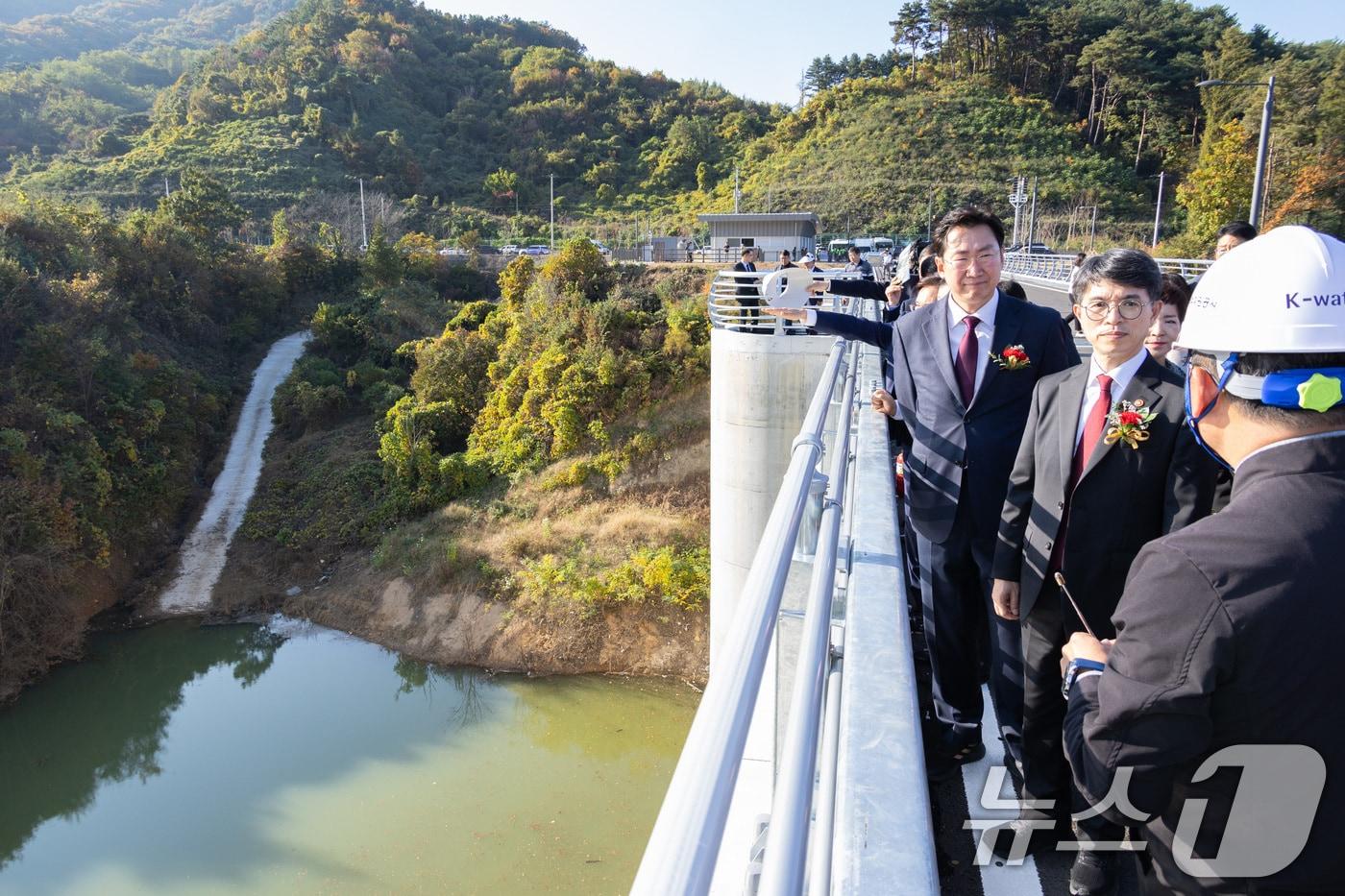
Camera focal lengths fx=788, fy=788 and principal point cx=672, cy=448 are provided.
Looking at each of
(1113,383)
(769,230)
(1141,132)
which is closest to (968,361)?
(1113,383)

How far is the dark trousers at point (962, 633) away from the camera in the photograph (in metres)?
2.53

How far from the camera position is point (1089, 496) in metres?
2.06

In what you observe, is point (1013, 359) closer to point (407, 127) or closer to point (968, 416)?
point (968, 416)

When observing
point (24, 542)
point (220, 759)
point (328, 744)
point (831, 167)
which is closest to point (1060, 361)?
point (328, 744)

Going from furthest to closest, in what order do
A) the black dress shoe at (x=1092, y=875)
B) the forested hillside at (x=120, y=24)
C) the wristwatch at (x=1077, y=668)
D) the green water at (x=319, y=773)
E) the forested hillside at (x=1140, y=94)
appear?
the forested hillside at (x=120, y=24)
the forested hillside at (x=1140, y=94)
the green water at (x=319, y=773)
the black dress shoe at (x=1092, y=875)
the wristwatch at (x=1077, y=668)

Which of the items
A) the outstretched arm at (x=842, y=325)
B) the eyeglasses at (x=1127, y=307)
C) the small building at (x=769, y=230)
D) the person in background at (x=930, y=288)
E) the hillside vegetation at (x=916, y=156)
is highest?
the hillside vegetation at (x=916, y=156)

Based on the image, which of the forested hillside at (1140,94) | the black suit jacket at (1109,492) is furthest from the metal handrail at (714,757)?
the forested hillside at (1140,94)

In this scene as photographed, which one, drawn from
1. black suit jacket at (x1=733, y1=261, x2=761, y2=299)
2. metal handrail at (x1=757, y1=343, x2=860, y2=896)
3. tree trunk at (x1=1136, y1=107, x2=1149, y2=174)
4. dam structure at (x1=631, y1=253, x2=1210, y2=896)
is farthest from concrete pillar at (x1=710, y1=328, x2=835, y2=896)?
tree trunk at (x1=1136, y1=107, x2=1149, y2=174)

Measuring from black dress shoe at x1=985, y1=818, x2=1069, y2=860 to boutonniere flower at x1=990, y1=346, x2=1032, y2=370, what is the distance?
138 centimetres

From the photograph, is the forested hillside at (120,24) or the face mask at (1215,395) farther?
the forested hillside at (120,24)

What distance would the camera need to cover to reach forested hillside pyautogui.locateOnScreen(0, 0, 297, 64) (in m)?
103

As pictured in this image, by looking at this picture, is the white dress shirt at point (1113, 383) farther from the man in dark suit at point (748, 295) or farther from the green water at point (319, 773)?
the green water at point (319, 773)

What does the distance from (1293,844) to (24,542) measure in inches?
715

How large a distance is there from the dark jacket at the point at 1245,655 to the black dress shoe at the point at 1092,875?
878 mm
